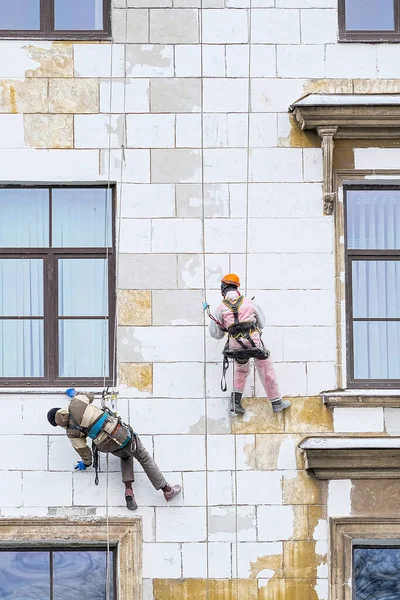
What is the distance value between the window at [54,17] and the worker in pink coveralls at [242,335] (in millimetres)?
3010

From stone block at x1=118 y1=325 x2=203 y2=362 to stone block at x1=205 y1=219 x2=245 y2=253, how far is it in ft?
2.72

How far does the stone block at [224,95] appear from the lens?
1784cm

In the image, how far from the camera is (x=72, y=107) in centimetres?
1781

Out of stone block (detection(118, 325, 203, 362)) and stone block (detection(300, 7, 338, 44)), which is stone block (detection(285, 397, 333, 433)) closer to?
stone block (detection(118, 325, 203, 362))

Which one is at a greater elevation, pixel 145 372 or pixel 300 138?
pixel 300 138

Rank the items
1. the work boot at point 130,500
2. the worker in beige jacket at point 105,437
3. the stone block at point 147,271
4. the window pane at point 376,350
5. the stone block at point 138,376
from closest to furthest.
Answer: the worker in beige jacket at point 105,437 → the work boot at point 130,500 → the stone block at point 138,376 → the stone block at point 147,271 → the window pane at point 376,350

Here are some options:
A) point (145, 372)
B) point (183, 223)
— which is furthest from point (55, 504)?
point (183, 223)

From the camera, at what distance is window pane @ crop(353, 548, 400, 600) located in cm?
1745

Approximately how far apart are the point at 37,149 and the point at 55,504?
11.4ft

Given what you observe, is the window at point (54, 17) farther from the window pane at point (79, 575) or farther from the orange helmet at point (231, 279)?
the window pane at point (79, 575)

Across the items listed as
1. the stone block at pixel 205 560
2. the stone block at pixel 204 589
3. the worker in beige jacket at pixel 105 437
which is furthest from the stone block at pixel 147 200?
the stone block at pixel 204 589

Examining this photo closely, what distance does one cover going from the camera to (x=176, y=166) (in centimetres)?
1775

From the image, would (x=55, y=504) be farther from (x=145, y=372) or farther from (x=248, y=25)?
(x=248, y=25)

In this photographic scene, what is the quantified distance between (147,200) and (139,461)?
2571 millimetres
